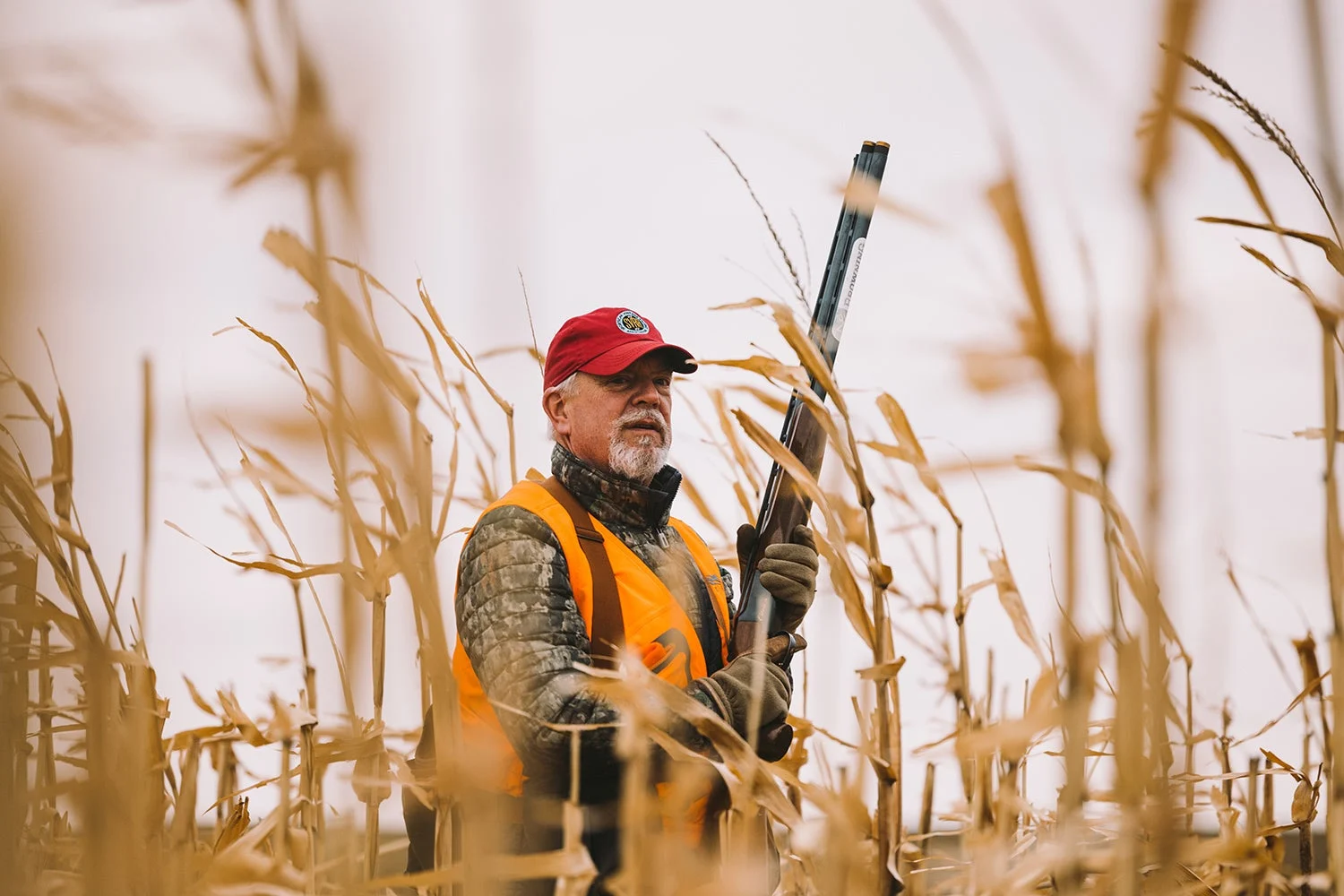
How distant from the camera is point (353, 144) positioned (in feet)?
1.05

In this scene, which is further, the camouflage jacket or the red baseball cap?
the red baseball cap

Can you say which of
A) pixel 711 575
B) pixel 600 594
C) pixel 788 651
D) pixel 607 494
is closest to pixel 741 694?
pixel 788 651

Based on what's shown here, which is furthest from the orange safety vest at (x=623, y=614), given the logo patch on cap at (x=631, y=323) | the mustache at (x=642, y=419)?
the logo patch on cap at (x=631, y=323)

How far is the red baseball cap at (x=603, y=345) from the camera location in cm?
213

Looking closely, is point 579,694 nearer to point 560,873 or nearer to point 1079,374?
point 560,873

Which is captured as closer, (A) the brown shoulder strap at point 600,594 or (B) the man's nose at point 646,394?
(A) the brown shoulder strap at point 600,594

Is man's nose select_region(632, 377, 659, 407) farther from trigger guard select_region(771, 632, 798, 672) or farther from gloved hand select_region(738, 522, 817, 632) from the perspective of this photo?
trigger guard select_region(771, 632, 798, 672)

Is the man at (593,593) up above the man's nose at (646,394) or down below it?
below

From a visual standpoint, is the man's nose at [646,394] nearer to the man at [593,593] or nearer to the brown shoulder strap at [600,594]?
the man at [593,593]

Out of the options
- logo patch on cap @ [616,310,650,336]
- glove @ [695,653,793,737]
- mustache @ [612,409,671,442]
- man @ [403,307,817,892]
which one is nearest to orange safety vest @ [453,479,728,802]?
man @ [403,307,817,892]

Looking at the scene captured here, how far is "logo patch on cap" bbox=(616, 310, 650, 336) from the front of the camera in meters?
2.17

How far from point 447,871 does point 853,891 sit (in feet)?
1.11

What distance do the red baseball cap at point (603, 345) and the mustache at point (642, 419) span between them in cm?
10

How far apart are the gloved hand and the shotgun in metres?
0.02
